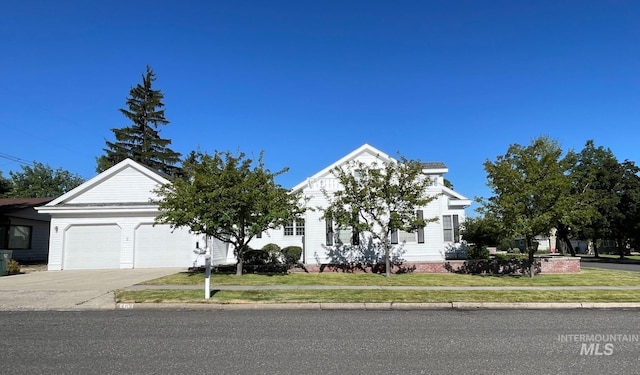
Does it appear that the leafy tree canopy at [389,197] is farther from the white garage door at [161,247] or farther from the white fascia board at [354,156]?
the white garage door at [161,247]

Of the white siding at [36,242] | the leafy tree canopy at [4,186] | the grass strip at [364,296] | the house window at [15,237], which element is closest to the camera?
the grass strip at [364,296]

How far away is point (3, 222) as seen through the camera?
24.7 metres

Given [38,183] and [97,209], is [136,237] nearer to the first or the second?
[97,209]

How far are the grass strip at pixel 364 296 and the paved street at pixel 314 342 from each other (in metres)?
0.93

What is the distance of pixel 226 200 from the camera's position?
15.1m

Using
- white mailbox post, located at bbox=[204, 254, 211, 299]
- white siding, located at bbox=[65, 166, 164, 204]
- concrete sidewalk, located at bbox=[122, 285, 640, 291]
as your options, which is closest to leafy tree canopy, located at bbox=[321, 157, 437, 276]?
concrete sidewalk, located at bbox=[122, 285, 640, 291]

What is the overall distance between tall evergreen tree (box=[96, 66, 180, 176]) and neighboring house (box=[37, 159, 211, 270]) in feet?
94.4

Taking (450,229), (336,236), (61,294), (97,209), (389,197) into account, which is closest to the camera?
(61,294)

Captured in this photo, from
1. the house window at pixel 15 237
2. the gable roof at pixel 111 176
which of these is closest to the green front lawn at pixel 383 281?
the gable roof at pixel 111 176

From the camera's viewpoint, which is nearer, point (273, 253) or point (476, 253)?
point (273, 253)

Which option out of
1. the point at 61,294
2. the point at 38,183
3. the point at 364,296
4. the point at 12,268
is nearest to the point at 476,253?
the point at 364,296

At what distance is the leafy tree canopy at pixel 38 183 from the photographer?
5156cm

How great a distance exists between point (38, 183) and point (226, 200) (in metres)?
50.9

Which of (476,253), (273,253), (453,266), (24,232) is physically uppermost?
(24,232)
